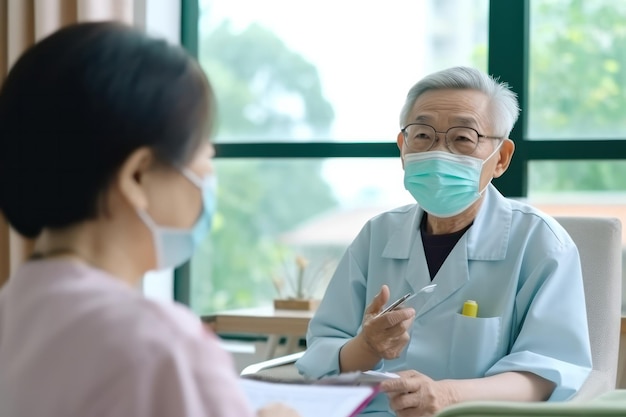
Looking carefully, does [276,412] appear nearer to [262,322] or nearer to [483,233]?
[483,233]

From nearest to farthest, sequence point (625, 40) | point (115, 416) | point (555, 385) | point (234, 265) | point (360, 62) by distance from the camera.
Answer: point (115, 416)
point (555, 385)
point (625, 40)
point (360, 62)
point (234, 265)

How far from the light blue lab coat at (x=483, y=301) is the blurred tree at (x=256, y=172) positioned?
138 cm

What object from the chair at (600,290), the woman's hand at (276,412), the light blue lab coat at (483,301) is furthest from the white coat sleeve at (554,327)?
the woman's hand at (276,412)

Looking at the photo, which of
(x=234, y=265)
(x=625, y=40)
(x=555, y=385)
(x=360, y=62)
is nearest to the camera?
(x=555, y=385)

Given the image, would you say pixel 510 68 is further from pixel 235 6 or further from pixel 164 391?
pixel 164 391

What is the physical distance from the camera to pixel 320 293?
338cm

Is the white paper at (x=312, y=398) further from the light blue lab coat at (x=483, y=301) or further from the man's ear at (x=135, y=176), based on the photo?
the light blue lab coat at (x=483, y=301)

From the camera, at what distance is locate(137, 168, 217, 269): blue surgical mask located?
3.35 ft

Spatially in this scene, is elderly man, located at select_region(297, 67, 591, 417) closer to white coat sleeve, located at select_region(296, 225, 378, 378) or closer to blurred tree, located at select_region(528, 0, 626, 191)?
white coat sleeve, located at select_region(296, 225, 378, 378)

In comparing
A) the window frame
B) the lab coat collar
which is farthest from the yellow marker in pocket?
the window frame

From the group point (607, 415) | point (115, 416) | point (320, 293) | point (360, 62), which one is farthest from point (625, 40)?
point (115, 416)

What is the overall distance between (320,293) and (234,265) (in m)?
0.55

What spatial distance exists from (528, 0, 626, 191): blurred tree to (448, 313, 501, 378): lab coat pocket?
1.37 m

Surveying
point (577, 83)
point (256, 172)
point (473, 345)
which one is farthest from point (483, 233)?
point (256, 172)
